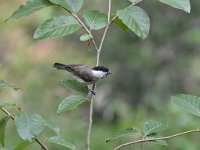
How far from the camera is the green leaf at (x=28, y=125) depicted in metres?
1.43

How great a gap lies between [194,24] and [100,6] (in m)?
1.21

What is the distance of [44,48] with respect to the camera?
10359 mm

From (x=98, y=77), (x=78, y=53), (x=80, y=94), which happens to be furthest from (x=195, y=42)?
(x=80, y=94)

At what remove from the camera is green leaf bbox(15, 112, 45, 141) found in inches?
56.1

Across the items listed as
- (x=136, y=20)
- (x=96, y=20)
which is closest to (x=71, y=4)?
(x=96, y=20)

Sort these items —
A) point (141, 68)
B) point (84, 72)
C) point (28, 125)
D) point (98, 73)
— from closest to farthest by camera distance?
point (28, 125), point (98, 73), point (84, 72), point (141, 68)

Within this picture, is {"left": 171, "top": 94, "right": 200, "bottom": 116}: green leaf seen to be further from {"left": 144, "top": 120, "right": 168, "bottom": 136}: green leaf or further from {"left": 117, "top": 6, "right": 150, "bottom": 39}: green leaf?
{"left": 117, "top": 6, "right": 150, "bottom": 39}: green leaf

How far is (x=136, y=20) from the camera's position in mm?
1594

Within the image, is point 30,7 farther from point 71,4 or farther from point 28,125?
point 28,125

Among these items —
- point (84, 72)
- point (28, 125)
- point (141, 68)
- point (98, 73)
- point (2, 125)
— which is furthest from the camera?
point (141, 68)

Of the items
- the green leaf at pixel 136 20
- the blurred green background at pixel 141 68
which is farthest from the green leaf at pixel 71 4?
the blurred green background at pixel 141 68

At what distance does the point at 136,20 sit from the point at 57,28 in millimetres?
239

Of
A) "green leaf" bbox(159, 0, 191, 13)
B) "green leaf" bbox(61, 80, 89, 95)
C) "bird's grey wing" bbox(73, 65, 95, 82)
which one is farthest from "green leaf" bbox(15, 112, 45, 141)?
"bird's grey wing" bbox(73, 65, 95, 82)

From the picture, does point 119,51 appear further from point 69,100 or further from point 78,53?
point 69,100
